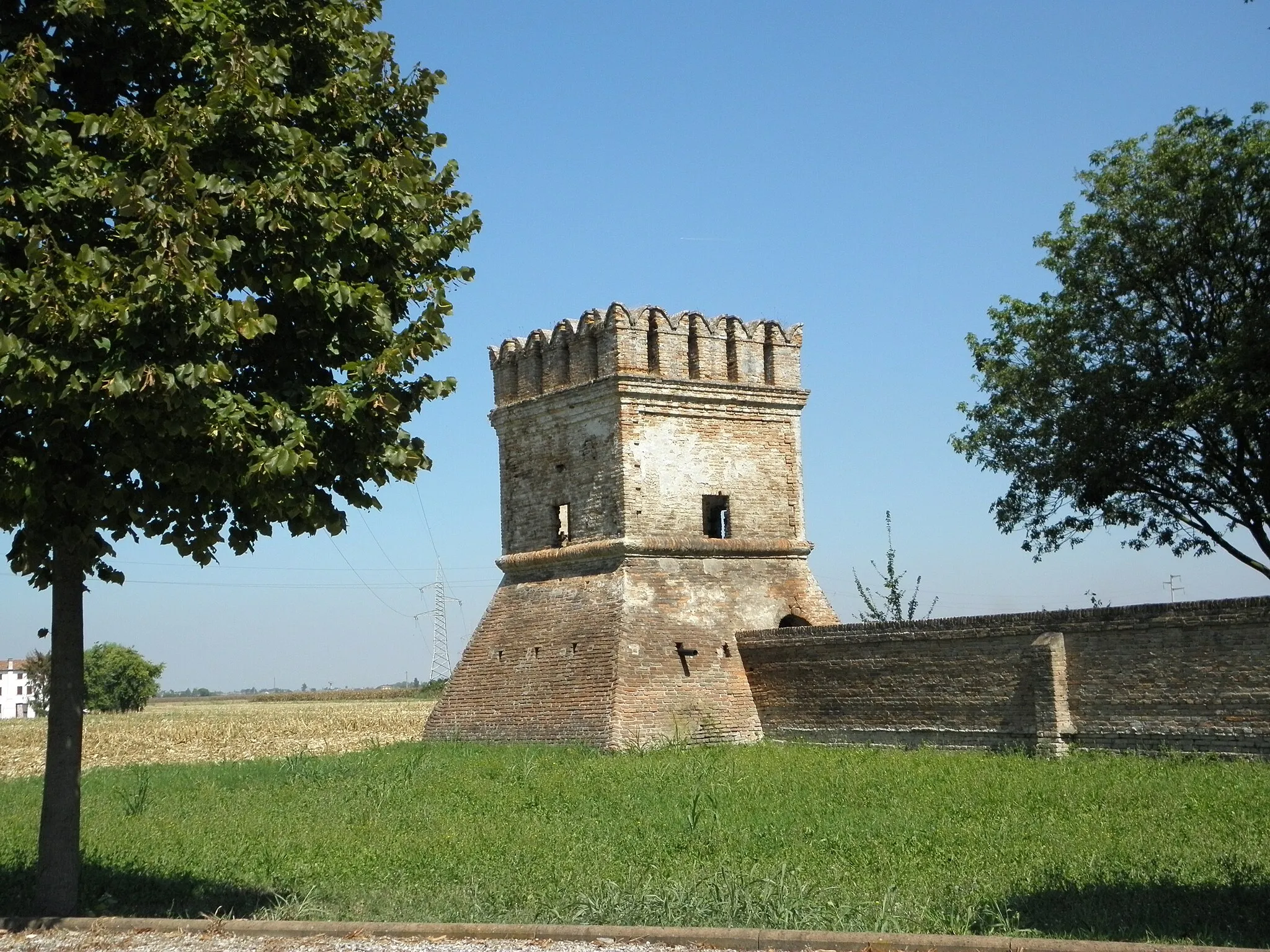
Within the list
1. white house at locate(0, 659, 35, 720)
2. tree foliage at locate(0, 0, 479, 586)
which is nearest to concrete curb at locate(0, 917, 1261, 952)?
tree foliage at locate(0, 0, 479, 586)

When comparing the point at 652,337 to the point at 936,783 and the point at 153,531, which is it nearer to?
Answer: the point at 936,783

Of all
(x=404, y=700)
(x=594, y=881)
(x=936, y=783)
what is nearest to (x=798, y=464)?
(x=936, y=783)

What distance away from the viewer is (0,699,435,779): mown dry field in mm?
28406

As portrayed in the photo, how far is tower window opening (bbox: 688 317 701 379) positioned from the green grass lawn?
7453 millimetres

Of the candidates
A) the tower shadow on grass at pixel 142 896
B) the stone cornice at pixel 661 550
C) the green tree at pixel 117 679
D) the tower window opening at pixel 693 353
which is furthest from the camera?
the green tree at pixel 117 679

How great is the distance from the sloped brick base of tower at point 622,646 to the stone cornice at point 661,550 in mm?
30

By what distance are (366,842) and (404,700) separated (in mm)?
58881

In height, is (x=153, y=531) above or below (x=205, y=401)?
below

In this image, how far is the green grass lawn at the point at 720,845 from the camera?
8820 millimetres

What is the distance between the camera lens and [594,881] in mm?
9961

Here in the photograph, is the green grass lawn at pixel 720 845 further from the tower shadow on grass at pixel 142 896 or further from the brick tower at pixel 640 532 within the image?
the brick tower at pixel 640 532

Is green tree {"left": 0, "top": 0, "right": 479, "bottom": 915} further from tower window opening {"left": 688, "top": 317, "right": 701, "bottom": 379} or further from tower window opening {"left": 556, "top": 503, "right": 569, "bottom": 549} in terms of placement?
tower window opening {"left": 556, "top": 503, "right": 569, "bottom": 549}

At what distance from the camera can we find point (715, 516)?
24.2m

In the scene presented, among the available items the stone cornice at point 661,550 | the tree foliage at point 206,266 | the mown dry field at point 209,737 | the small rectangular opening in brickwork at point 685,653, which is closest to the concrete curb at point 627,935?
the tree foliage at point 206,266
